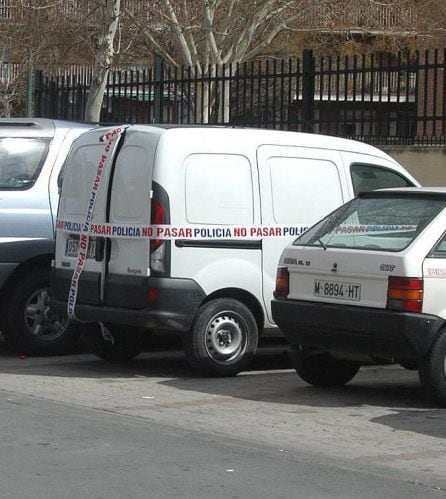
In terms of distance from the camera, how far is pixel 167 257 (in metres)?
10.3

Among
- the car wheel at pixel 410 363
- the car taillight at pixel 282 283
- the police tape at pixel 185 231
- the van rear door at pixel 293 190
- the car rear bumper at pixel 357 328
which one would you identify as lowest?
the car wheel at pixel 410 363

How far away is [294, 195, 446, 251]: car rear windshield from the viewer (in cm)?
932

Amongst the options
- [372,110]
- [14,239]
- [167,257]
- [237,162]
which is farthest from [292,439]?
[372,110]

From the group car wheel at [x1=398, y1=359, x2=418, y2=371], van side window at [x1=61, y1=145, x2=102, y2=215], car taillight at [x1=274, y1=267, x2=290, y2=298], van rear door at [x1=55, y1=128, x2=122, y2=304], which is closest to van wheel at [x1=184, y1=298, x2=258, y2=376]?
car taillight at [x1=274, y1=267, x2=290, y2=298]

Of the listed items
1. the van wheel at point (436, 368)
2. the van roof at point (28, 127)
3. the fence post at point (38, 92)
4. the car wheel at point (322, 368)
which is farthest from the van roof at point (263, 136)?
the fence post at point (38, 92)

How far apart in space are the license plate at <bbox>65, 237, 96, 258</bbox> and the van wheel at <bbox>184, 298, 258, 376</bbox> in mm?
1151

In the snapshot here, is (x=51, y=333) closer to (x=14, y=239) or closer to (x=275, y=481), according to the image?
(x=14, y=239)

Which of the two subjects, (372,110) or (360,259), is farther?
(372,110)

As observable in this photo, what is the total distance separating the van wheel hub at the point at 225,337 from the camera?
10.6m

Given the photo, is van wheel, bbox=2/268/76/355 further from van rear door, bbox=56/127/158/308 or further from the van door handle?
the van door handle

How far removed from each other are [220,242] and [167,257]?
1.77ft

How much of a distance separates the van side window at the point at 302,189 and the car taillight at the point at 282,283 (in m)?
1.13

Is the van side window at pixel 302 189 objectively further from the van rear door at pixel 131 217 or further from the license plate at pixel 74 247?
the license plate at pixel 74 247

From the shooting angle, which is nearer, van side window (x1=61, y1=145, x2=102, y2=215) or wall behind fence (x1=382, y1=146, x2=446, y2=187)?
van side window (x1=61, y1=145, x2=102, y2=215)
